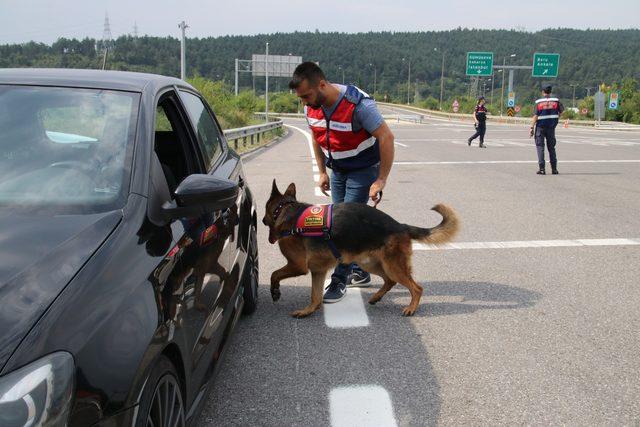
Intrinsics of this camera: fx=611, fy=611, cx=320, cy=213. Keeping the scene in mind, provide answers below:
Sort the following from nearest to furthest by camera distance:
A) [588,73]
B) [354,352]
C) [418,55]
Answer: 1. [354,352]
2. [588,73]
3. [418,55]

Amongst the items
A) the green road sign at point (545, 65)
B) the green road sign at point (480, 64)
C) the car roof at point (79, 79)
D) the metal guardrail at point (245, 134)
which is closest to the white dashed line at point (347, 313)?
the car roof at point (79, 79)

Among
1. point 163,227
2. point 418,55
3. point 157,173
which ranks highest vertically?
point 418,55

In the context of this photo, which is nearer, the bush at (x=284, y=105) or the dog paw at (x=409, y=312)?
the dog paw at (x=409, y=312)

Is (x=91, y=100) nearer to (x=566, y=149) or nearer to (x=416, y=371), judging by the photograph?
(x=416, y=371)

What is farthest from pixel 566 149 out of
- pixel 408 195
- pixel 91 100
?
pixel 91 100

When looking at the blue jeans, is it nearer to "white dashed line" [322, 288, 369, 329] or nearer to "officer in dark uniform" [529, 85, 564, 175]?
"white dashed line" [322, 288, 369, 329]

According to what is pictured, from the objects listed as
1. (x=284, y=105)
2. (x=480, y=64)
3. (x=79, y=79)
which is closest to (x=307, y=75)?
(x=79, y=79)

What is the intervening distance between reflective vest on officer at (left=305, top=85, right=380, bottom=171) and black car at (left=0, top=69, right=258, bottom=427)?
138cm

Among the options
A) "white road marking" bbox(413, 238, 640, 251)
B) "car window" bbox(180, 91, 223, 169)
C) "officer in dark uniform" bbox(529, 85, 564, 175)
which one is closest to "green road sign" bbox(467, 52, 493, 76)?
"officer in dark uniform" bbox(529, 85, 564, 175)

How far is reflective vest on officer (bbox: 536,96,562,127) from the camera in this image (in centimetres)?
1437

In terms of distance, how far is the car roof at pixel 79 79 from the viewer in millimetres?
2945

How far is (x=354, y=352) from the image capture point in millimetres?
3846

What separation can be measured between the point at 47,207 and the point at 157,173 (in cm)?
50

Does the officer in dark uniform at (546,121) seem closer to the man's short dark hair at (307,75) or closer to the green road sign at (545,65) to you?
the man's short dark hair at (307,75)
